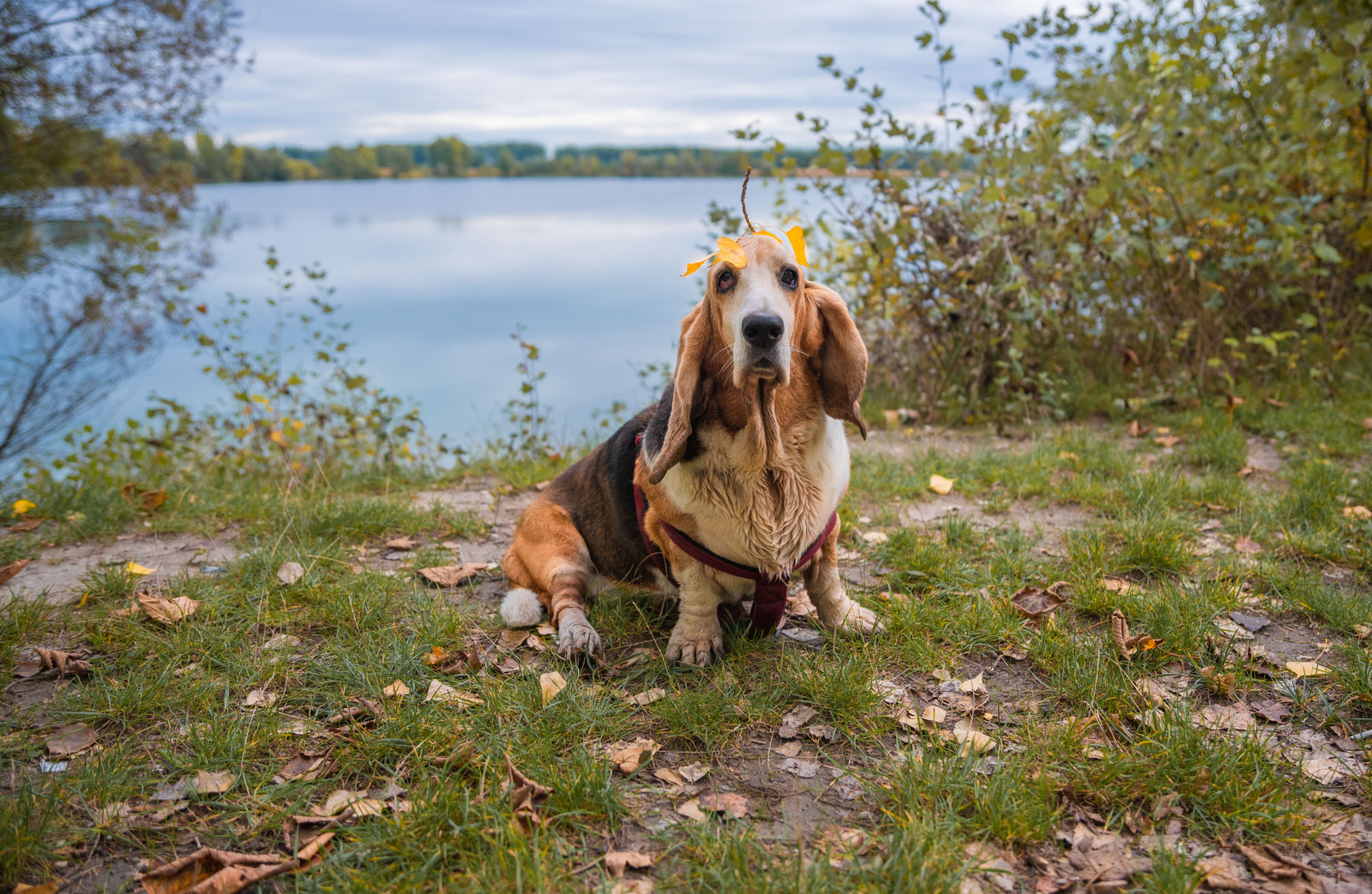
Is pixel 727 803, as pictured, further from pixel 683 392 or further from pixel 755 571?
pixel 683 392

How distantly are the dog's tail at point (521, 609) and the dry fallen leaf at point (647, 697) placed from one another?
0.66 metres

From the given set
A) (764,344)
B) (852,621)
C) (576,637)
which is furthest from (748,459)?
(576,637)

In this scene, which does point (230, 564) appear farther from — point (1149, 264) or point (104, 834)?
point (1149, 264)

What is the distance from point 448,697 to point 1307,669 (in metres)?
3.00

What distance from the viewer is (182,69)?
26.6ft

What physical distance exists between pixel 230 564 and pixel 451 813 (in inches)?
90.5

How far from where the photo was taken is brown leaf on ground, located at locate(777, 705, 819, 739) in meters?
2.66

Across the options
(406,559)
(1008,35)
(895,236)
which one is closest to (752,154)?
(895,236)

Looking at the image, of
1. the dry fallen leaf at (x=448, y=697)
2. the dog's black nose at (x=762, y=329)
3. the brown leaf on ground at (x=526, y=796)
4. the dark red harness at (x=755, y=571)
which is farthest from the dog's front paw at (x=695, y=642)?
the dog's black nose at (x=762, y=329)

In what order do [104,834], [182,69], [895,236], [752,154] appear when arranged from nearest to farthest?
1. [104,834]
2. [895,236]
3. [752,154]
4. [182,69]

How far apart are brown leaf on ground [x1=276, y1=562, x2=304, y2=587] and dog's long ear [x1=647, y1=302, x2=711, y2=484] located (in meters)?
1.89

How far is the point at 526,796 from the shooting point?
228cm

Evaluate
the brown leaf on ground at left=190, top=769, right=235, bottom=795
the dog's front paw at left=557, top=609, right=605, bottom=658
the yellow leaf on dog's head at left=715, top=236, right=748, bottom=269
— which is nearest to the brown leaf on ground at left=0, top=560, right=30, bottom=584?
the brown leaf on ground at left=190, top=769, right=235, bottom=795

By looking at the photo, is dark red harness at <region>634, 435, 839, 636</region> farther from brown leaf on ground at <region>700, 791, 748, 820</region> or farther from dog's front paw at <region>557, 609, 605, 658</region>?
brown leaf on ground at <region>700, 791, 748, 820</region>
